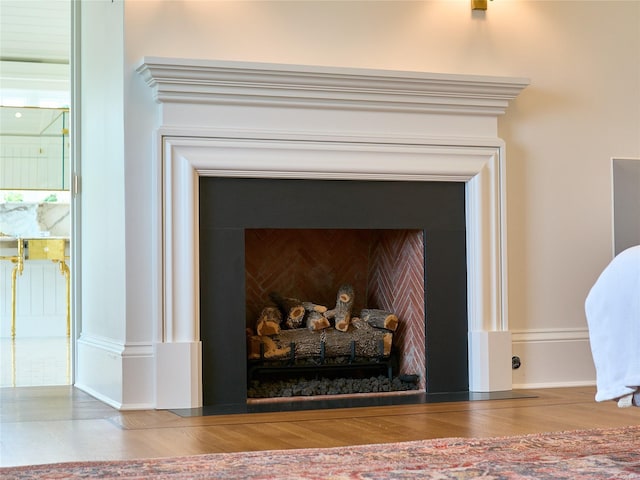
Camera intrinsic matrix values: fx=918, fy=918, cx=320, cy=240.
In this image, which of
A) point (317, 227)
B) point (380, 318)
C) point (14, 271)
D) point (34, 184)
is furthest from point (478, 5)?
point (34, 184)

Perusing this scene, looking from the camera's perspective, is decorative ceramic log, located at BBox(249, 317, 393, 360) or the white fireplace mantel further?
decorative ceramic log, located at BBox(249, 317, 393, 360)

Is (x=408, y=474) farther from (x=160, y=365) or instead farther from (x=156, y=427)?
(x=160, y=365)

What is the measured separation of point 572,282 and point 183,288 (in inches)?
73.3

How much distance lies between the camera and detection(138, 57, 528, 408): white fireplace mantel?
368cm

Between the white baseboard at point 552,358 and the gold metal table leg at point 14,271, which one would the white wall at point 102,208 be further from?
the gold metal table leg at point 14,271

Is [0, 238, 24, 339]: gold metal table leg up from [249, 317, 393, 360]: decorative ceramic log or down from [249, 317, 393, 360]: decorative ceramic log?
up

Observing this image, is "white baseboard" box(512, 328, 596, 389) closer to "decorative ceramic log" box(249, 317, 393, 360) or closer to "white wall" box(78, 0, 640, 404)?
"white wall" box(78, 0, 640, 404)

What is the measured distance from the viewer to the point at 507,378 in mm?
4098

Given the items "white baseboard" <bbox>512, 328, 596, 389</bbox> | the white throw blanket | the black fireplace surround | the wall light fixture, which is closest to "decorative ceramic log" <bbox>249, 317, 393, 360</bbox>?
the black fireplace surround

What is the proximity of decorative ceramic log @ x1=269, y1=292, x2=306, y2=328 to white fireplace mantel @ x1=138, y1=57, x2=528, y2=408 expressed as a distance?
0.58 m

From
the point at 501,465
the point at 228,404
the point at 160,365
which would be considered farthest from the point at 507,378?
the point at 501,465

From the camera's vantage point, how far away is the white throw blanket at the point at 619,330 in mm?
2143

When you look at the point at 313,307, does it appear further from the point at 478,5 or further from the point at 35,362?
the point at 35,362

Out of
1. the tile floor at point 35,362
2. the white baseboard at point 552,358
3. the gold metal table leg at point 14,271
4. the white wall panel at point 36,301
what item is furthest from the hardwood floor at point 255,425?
the white wall panel at point 36,301
